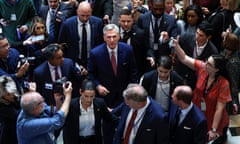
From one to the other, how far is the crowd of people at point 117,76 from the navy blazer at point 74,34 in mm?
13

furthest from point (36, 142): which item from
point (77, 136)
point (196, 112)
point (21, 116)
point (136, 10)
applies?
point (136, 10)

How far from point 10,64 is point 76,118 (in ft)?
3.48

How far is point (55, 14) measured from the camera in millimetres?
5039

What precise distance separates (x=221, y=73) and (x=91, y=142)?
1.52m

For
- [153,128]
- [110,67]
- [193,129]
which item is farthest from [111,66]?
[193,129]

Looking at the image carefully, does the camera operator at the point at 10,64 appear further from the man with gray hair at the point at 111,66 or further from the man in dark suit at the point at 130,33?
the man in dark suit at the point at 130,33

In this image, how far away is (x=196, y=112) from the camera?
3391 millimetres

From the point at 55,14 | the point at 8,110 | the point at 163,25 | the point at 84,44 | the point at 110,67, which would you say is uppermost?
the point at 55,14

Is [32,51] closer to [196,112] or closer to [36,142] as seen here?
[36,142]

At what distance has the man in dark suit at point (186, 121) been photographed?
130 inches

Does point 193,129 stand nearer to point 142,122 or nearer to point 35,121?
point 142,122

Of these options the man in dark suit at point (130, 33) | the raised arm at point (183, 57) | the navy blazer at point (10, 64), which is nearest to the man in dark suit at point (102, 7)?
the man in dark suit at point (130, 33)

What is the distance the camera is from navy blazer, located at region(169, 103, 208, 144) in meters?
3.35

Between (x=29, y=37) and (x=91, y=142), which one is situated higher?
(x=29, y=37)
